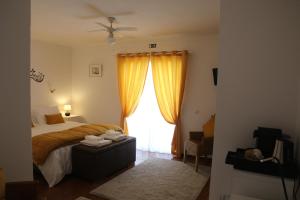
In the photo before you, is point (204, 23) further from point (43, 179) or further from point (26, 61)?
point (43, 179)

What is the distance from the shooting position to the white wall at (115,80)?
4.31 m

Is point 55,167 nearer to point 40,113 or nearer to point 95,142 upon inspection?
point 95,142

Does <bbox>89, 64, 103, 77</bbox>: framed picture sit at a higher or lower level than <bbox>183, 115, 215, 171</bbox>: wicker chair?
higher

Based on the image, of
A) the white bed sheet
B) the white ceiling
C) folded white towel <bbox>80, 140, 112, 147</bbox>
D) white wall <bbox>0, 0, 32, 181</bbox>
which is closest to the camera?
white wall <bbox>0, 0, 32, 181</bbox>

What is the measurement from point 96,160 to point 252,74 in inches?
95.7

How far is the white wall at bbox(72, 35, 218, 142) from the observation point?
4312 millimetres

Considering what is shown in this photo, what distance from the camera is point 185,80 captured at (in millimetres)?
4453

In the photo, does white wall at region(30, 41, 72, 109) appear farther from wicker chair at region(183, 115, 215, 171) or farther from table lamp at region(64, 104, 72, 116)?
wicker chair at region(183, 115, 215, 171)

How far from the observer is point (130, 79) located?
4988mm

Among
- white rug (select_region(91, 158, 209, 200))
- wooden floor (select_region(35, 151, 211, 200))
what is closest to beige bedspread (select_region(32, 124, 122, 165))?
wooden floor (select_region(35, 151, 211, 200))

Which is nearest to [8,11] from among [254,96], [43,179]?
[254,96]

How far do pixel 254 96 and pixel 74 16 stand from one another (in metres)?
2.81

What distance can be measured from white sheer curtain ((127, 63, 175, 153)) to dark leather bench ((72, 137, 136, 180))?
140 centimetres

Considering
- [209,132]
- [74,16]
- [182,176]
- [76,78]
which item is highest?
[74,16]
